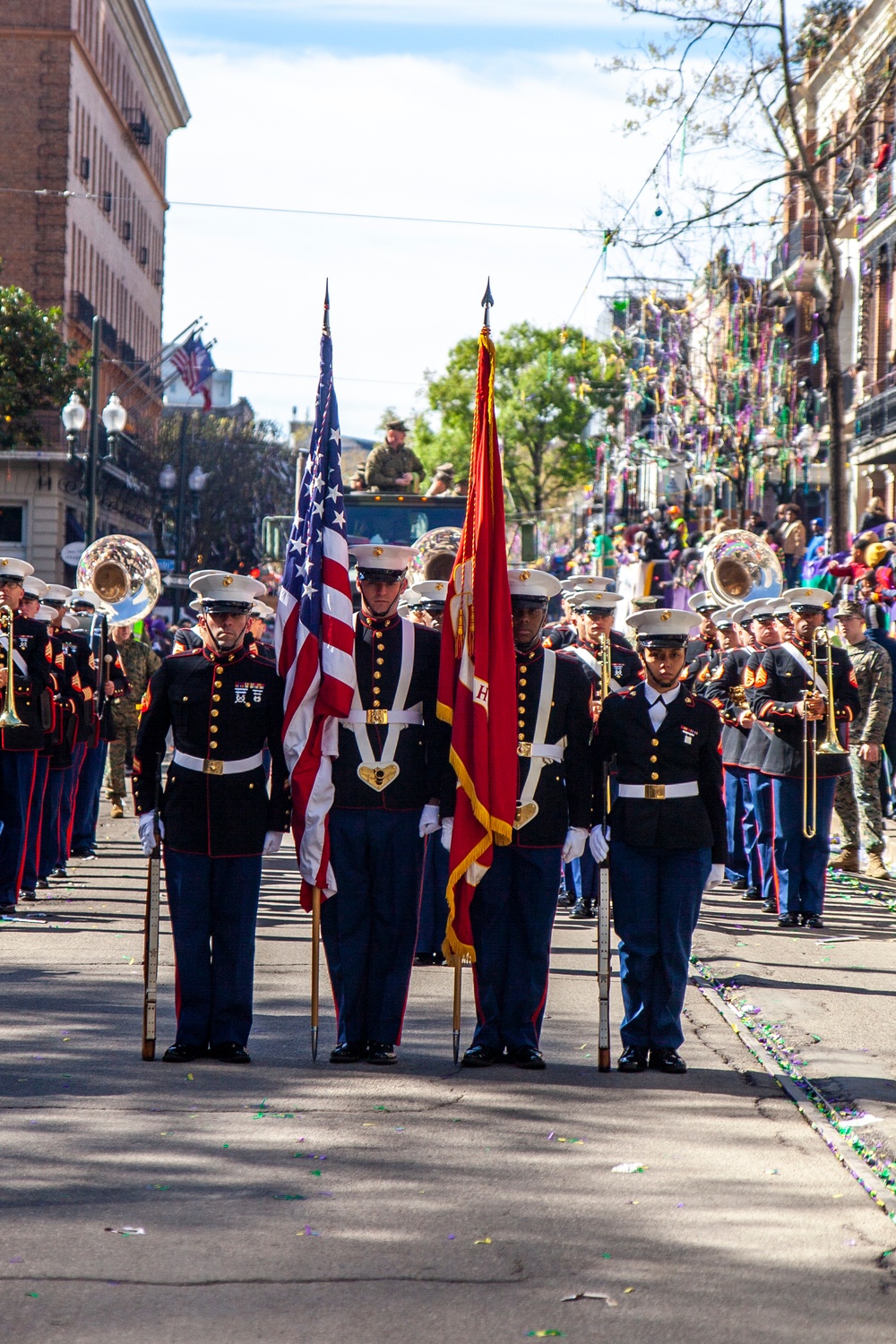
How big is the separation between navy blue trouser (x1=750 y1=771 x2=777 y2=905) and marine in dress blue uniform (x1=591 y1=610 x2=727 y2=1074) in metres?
4.72

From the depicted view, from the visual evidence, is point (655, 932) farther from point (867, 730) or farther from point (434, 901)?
point (867, 730)

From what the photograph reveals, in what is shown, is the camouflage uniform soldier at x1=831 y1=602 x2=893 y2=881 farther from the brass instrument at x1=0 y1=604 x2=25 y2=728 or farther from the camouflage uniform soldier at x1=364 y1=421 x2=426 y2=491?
the camouflage uniform soldier at x1=364 y1=421 x2=426 y2=491

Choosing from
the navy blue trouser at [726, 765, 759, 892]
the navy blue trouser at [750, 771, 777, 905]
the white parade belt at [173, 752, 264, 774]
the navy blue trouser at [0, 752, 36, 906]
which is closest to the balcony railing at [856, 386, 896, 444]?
the navy blue trouser at [726, 765, 759, 892]

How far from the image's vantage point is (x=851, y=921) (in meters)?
12.1

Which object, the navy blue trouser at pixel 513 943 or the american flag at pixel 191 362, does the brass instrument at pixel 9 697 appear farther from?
the american flag at pixel 191 362

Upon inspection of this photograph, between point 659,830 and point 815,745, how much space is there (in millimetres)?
4781

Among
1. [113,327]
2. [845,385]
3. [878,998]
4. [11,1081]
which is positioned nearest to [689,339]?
[845,385]

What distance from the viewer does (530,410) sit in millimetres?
72125

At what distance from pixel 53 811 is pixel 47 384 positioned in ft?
95.7

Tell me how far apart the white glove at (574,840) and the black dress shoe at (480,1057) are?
2.77 ft

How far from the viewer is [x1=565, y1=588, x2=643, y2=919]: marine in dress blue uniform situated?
11969mm

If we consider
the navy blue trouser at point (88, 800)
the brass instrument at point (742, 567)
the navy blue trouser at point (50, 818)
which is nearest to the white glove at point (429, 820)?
the navy blue trouser at point (50, 818)

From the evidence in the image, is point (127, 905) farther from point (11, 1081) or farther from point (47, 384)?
point (47, 384)

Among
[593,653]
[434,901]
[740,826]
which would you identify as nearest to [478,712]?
[434,901]
